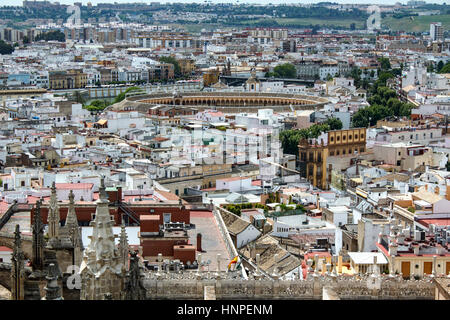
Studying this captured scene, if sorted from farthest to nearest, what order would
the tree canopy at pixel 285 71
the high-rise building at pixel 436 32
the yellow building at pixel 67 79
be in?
the high-rise building at pixel 436 32, the tree canopy at pixel 285 71, the yellow building at pixel 67 79

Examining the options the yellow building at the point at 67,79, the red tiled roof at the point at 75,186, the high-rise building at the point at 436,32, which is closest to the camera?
the red tiled roof at the point at 75,186

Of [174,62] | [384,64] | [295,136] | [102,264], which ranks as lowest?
[174,62]

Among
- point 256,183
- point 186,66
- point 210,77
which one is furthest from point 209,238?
point 186,66

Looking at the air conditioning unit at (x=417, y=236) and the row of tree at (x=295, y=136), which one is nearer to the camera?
the air conditioning unit at (x=417, y=236)

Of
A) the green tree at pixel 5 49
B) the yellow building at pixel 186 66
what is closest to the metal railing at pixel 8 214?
the yellow building at pixel 186 66

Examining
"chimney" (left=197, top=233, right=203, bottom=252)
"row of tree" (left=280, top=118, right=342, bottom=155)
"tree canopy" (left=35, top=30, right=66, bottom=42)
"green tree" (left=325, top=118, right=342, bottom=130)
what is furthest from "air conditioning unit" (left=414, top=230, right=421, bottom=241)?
"tree canopy" (left=35, top=30, right=66, bottom=42)

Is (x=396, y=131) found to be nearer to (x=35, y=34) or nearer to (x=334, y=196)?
(x=334, y=196)

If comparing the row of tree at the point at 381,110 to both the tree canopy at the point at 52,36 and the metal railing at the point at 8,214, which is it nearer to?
the metal railing at the point at 8,214

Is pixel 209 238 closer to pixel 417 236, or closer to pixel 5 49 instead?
pixel 417 236
